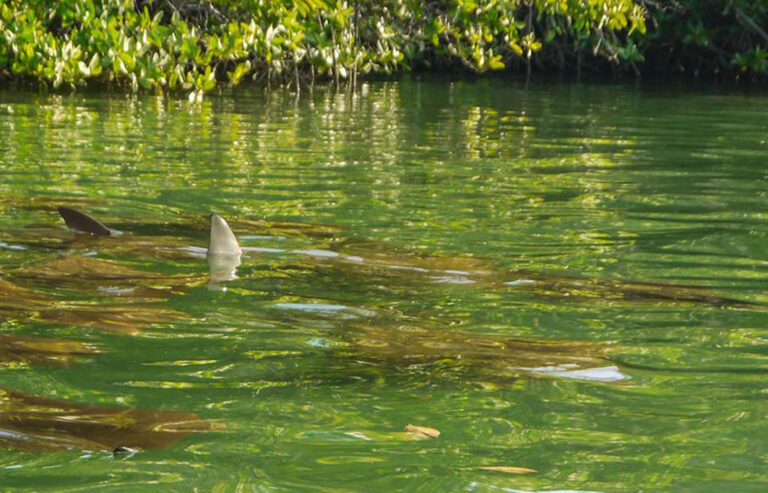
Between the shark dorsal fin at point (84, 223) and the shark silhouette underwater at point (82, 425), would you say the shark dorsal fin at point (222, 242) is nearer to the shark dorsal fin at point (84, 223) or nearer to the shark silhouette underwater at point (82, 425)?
the shark dorsal fin at point (84, 223)

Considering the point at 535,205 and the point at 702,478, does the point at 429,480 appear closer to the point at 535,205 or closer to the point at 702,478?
the point at 702,478

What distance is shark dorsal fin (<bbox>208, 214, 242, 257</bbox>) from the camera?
4.84 m

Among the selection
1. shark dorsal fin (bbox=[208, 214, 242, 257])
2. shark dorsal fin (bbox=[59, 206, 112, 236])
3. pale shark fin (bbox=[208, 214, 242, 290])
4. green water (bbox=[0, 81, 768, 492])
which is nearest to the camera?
green water (bbox=[0, 81, 768, 492])

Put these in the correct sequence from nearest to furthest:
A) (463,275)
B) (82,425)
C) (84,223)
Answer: (82,425) → (463,275) → (84,223)

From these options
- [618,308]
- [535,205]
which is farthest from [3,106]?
[618,308]

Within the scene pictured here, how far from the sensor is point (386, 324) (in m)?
3.86

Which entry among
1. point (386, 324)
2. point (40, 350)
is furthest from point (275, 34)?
point (40, 350)

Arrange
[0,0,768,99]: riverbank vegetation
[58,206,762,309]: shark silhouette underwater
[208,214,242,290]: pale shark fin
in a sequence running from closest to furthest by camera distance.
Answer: [58,206,762,309]: shark silhouette underwater → [208,214,242,290]: pale shark fin → [0,0,768,99]: riverbank vegetation

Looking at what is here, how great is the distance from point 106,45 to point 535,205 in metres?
7.88

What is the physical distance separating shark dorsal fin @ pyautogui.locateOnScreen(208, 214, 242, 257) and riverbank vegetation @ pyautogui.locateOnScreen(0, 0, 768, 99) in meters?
4.53

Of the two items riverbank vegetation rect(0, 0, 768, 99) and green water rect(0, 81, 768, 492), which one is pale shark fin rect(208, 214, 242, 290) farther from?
riverbank vegetation rect(0, 0, 768, 99)

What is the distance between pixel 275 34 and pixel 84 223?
9.14m

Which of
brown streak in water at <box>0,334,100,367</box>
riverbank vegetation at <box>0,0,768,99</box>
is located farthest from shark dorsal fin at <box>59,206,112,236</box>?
riverbank vegetation at <box>0,0,768,99</box>

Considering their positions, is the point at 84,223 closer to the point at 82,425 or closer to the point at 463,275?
the point at 463,275
